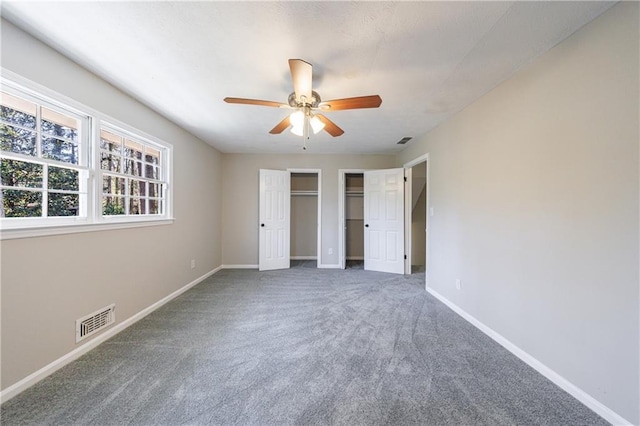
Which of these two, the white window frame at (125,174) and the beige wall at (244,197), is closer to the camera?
the white window frame at (125,174)

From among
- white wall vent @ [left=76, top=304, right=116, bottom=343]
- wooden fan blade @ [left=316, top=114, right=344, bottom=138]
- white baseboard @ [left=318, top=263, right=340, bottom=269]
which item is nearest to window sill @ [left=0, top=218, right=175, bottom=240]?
white wall vent @ [left=76, top=304, right=116, bottom=343]

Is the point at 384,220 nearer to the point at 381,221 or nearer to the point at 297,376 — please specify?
the point at 381,221

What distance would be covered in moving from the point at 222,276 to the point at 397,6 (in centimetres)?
431

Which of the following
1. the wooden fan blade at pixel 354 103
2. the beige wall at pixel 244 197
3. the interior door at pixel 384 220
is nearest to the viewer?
the wooden fan blade at pixel 354 103

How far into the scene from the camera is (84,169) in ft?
6.57

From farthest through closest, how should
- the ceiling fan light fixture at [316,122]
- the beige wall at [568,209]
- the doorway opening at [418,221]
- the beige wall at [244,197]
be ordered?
the beige wall at [244,197] → the doorway opening at [418,221] → the ceiling fan light fixture at [316,122] → the beige wall at [568,209]

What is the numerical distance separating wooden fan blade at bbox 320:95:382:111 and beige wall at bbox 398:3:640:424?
1.24 m

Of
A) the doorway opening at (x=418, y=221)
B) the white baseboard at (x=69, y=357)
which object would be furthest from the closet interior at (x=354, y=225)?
the white baseboard at (x=69, y=357)

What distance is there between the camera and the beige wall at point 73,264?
1.53 meters

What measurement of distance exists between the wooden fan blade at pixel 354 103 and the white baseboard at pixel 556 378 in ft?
7.62

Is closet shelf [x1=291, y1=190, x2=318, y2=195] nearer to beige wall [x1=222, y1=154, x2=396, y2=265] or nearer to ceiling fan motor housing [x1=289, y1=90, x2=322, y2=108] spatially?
beige wall [x1=222, y1=154, x2=396, y2=265]

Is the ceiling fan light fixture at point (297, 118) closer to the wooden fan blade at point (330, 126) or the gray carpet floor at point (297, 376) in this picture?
the wooden fan blade at point (330, 126)

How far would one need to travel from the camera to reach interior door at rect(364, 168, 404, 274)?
4.48 metres

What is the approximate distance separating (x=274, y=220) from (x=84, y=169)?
3.05m
